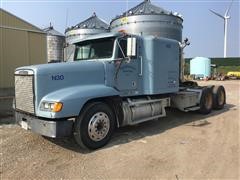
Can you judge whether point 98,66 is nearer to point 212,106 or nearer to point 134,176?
point 134,176

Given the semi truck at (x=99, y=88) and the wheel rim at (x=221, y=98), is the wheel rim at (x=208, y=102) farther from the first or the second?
the semi truck at (x=99, y=88)

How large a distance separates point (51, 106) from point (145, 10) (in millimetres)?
8051

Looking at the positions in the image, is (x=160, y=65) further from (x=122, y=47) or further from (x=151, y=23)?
(x=151, y=23)

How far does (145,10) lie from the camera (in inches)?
487

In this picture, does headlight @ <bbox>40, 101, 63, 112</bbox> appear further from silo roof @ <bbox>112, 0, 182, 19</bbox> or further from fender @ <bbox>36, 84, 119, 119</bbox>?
silo roof @ <bbox>112, 0, 182, 19</bbox>

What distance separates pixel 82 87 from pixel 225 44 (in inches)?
1496

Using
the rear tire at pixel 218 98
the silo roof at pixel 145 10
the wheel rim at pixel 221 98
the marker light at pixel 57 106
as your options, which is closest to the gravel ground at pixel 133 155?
the marker light at pixel 57 106

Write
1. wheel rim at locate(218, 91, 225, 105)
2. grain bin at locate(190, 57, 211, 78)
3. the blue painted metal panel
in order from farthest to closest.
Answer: grain bin at locate(190, 57, 211, 78) → wheel rim at locate(218, 91, 225, 105) → the blue painted metal panel

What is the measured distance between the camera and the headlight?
5.55 meters

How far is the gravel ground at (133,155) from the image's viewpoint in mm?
4953

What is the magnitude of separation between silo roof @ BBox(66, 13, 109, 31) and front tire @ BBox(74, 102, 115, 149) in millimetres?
9556

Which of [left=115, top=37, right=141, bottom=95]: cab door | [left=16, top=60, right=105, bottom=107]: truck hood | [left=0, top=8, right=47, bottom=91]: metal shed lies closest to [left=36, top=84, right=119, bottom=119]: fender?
[left=16, top=60, right=105, bottom=107]: truck hood

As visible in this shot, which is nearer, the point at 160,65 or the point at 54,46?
the point at 160,65

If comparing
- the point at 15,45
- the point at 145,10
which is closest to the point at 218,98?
the point at 145,10
